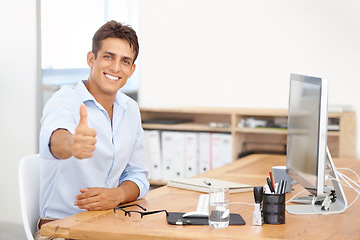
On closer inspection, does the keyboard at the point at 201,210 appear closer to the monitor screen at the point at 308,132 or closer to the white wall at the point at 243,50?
the monitor screen at the point at 308,132

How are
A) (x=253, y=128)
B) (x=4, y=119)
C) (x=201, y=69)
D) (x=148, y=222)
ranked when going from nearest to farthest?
(x=148, y=222) → (x=4, y=119) → (x=253, y=128) → (x=201, y=69)

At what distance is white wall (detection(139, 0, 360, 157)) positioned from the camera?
459 centimetres

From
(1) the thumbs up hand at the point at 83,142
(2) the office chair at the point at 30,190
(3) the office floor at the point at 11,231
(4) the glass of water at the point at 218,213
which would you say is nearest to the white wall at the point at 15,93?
(3) the office floor at the point at 11,231

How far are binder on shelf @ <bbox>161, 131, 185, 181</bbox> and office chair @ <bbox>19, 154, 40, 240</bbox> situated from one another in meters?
2.45

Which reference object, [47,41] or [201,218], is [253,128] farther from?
[201,218]

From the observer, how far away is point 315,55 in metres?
4.66

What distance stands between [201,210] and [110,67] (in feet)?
2.20

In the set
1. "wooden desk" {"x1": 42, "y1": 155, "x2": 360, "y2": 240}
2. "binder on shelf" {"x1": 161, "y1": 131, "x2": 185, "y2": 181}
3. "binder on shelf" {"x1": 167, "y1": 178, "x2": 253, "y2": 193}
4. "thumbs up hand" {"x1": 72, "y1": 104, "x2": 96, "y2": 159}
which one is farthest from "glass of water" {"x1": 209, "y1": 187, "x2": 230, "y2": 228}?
"binder on shelf" {"x1": 161, "y1": 131, "x2": 185, "y2": 181}

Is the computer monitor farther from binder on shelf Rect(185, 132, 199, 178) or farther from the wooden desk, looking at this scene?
binder on shelf Rect(185, 132, 199, 178)

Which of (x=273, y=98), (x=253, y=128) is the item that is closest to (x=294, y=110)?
(x=253, y=128)

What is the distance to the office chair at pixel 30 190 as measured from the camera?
2.17 m

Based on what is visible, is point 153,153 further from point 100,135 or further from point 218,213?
point 218,213

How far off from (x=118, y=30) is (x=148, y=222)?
80 centimetres

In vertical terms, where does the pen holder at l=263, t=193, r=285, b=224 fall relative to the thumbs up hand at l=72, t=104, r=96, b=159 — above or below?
below
